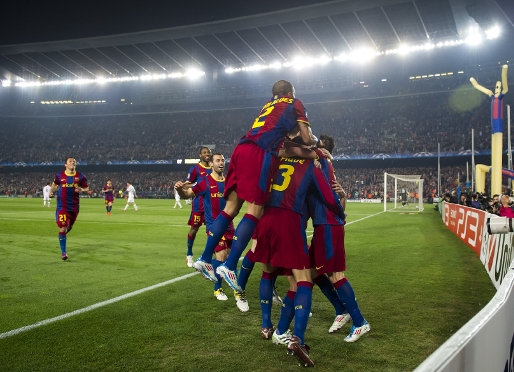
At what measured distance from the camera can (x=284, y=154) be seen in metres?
4.06

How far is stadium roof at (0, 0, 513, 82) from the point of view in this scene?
123 ft

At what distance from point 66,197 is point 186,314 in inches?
225

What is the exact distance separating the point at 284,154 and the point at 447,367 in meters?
2.90

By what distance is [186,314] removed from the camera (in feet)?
16.9

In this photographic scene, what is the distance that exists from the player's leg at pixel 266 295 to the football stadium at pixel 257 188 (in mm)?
25

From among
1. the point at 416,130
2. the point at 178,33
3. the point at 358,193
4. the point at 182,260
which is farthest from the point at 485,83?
the point at 182,260

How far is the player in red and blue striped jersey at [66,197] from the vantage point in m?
9.41

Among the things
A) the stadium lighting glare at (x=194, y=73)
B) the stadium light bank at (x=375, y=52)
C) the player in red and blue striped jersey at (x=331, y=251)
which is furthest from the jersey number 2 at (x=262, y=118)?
the stadium lighting glare at (x=194, y=73)

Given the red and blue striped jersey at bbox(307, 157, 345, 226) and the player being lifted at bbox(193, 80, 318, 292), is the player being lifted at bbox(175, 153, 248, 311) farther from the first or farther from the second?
the red and blue striped jersey at bbox(307, 157, 345, 226)

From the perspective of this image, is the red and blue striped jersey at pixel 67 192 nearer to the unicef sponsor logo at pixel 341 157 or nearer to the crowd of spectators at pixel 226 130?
the unicef sponsor logo at pixel 341 157

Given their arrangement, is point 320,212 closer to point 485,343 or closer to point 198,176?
point 485,343

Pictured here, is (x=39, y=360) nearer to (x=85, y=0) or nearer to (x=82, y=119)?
(x=85, y=0)

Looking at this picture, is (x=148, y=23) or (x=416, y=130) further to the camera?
(x=416, y=130)

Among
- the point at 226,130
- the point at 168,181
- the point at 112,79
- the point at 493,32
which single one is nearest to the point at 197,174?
the point at 493,32
